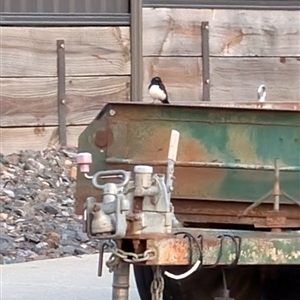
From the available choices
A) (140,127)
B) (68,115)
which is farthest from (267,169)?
(68,115)

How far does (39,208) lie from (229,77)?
2764mm

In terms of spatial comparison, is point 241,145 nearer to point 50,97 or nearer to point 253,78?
point 50,97

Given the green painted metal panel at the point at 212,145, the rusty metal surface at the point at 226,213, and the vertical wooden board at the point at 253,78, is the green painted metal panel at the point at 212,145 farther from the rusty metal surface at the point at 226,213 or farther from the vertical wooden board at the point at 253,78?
the vertical wooden board at the point at 253,78

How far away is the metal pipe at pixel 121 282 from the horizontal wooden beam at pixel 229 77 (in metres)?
6.88

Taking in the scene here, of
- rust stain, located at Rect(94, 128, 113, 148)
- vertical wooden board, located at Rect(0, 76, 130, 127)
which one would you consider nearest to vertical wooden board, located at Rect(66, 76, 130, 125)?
vertical wooden board, located at Rect(0, 76, 130, 127)

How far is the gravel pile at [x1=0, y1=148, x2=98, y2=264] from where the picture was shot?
925cm

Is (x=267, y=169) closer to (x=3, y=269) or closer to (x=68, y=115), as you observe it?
(x=3, y=269)

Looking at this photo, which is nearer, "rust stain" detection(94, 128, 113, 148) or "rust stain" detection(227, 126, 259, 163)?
"rust stain" detection(227, 126, 259, 163)

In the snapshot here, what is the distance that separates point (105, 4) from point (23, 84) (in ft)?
4.18

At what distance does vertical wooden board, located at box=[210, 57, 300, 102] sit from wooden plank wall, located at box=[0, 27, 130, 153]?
1029 mm

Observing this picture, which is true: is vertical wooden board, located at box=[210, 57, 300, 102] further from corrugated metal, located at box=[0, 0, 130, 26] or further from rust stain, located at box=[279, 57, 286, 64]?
corrugated metal, located at box=[0, 0, 130, 26]

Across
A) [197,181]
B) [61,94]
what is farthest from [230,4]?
[197,181]

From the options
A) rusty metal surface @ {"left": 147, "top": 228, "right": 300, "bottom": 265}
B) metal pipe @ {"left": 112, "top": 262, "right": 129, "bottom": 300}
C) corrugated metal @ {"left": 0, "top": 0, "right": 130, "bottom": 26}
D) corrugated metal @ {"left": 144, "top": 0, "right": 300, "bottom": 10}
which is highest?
corrugated metal @ {"left": 144, "top": 0, "right": 300, "bottom": 10}

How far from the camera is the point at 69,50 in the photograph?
36.3ft
